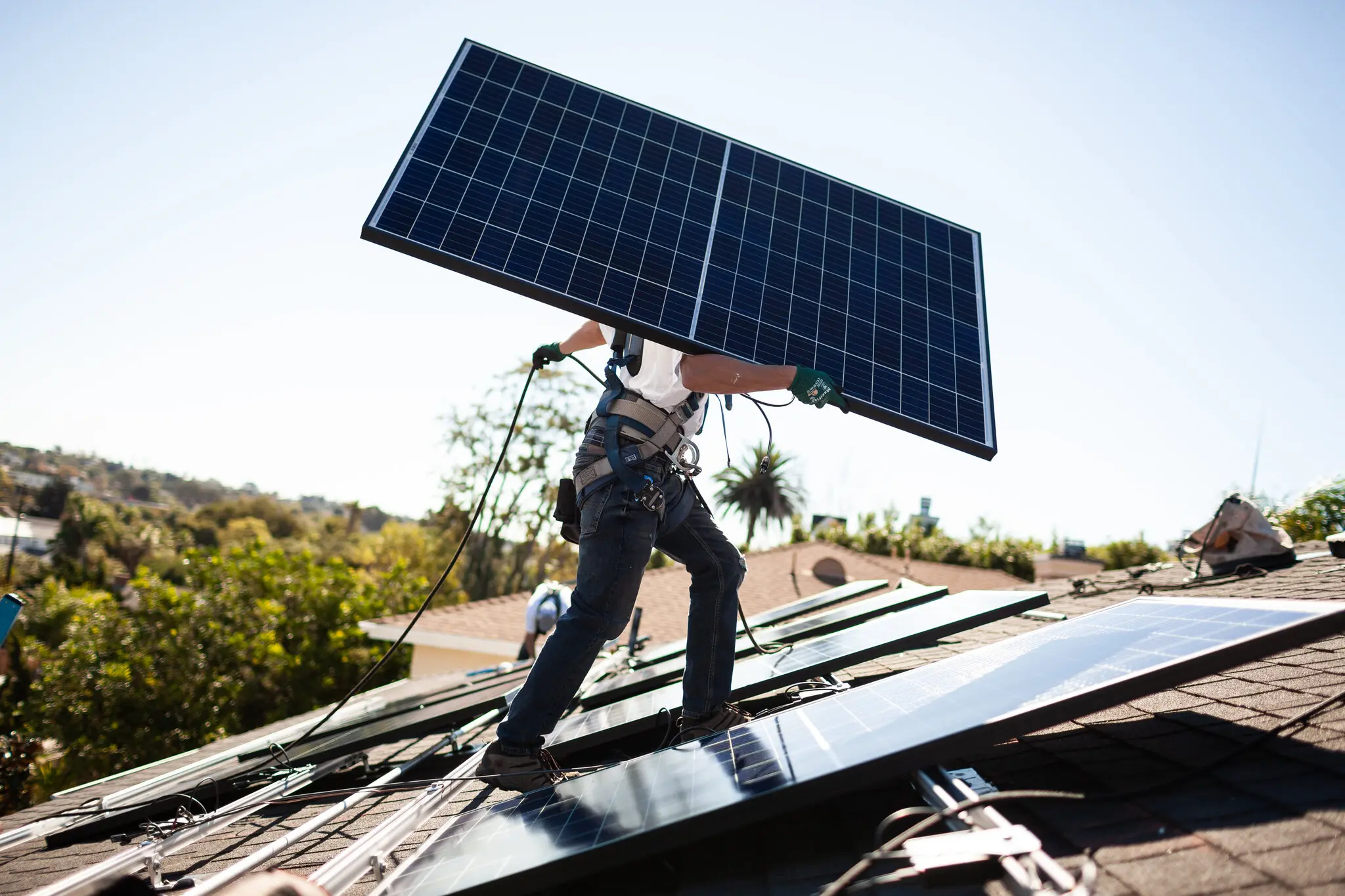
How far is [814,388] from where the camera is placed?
332cm

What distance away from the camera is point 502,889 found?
1.82 metres

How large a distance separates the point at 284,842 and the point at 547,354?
247cm

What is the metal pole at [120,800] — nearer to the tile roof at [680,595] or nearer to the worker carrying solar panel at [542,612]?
the worker carrying solar panel at [542,612]

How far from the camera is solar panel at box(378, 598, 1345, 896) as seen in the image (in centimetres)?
186

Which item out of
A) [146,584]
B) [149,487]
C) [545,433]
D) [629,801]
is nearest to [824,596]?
[629,801]

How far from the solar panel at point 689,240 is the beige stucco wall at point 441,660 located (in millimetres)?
16704

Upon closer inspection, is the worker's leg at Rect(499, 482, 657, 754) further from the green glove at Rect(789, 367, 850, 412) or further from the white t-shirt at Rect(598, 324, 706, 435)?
the green glove at Rect(789, 367, 850, 412)

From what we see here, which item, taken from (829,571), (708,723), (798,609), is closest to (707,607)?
(708,723)

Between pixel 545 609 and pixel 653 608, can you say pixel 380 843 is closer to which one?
pixel 545 609

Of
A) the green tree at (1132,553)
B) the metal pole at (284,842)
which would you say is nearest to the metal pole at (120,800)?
the metal pole at (284,842)

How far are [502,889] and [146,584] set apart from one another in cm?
2374

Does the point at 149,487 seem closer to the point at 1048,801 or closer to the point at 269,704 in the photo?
the point at 269,704

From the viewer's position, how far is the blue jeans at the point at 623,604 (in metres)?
2.99

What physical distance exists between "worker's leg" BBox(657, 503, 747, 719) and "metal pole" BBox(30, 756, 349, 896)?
1.85 meters
